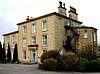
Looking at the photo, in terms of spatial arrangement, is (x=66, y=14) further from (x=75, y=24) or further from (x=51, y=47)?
(x=51, y=47)

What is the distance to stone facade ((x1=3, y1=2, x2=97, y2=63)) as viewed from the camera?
33000mm

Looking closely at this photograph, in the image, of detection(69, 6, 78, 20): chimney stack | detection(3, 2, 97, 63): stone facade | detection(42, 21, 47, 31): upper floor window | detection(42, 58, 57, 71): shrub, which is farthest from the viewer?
detection(69, 6, 78, 20): chimney stack

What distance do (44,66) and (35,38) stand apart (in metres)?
13.9

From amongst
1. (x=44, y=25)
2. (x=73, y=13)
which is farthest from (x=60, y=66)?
(x=73, y=13)

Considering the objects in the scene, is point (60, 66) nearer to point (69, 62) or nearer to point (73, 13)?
point (69, 62)

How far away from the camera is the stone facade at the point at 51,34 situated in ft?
108

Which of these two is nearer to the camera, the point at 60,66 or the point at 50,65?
the point at 60,66

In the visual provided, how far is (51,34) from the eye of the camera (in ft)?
108

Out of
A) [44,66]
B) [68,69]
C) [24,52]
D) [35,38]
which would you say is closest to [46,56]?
[44,66]

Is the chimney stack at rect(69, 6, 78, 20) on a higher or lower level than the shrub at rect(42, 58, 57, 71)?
higher

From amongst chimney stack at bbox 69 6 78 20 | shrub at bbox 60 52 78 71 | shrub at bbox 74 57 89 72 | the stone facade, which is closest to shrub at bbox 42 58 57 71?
shrub at bbox 60 52 78 71

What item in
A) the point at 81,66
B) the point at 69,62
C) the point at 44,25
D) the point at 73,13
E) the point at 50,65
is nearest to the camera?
the point at 81,66

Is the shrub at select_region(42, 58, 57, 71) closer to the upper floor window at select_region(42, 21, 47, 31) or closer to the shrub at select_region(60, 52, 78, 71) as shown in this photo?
the shrub at select_region(60, 52, 78, 71)

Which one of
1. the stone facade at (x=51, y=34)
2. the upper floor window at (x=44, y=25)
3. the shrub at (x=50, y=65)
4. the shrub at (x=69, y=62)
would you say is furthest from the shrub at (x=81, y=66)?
the upper floor window at (x=44, y=25)
